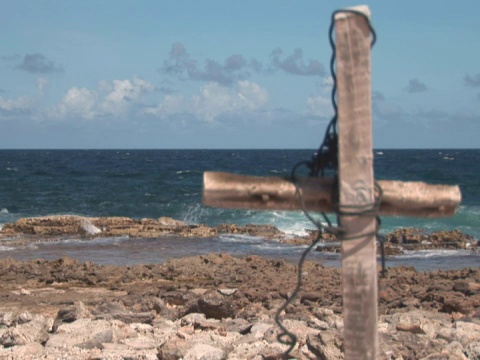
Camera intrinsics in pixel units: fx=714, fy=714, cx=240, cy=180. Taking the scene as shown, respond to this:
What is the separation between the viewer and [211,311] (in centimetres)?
880

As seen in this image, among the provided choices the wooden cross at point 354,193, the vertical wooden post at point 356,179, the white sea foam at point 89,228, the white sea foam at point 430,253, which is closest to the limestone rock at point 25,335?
the wooden cross at point 354,193

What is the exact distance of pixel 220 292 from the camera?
1041 cm

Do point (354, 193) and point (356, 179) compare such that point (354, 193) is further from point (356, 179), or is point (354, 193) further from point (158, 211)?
point (158, 211)

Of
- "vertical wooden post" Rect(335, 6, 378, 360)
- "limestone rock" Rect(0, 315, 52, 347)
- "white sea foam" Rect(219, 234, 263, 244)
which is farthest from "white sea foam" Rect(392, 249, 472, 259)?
"vertical wooden post" Rect(335, 6, 378, 360)

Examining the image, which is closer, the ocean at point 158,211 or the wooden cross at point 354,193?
the wooden cross at point 354,193

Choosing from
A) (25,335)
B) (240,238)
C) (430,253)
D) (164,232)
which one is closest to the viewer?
(25,335)

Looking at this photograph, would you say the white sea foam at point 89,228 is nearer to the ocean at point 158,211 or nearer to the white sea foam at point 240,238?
the ocean at point 158,211

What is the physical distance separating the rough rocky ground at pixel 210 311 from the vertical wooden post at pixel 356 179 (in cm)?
285

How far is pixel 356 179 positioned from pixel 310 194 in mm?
268

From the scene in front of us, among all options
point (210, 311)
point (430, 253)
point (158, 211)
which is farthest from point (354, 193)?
point (158, 211)

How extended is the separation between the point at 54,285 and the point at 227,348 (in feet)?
21.9

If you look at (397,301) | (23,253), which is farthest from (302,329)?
(23,253)

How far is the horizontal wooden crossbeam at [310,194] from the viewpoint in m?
3.40

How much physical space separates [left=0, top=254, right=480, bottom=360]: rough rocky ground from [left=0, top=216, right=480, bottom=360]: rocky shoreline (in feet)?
0.05
